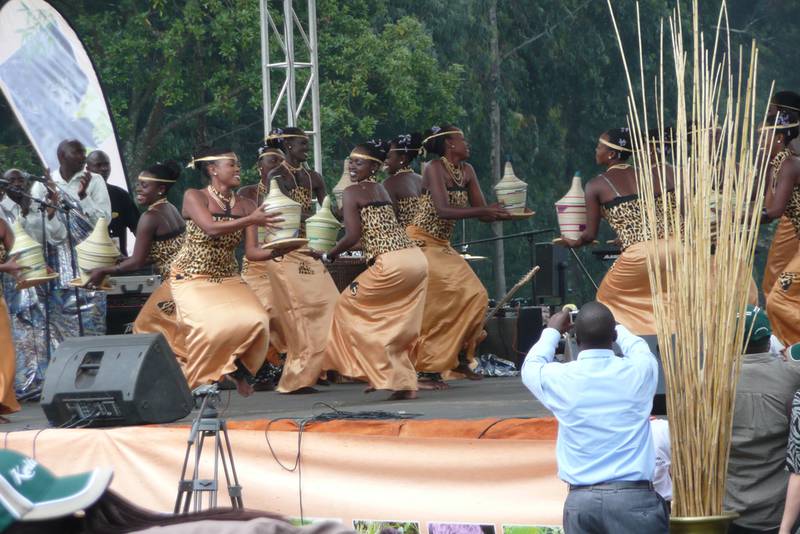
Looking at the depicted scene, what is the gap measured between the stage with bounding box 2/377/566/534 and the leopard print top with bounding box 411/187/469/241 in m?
2.37

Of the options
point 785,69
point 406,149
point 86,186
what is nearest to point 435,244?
point 406,149

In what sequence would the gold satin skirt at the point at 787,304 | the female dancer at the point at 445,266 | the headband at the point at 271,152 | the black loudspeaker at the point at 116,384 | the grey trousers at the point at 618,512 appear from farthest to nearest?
the female dancer at the point at 445,266, the headband at the point at 271,152, the gold satin skirt at the point at 787,304, the black loudspeaker at the point at 116,384, the grey trousers at the point at 618,512

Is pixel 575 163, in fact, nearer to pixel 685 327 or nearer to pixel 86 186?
pixel 86 186

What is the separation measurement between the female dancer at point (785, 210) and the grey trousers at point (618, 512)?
313 cm

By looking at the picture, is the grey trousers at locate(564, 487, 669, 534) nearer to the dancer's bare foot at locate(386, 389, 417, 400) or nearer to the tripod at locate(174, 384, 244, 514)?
the tripod at locate(174, 384, 244, 514)

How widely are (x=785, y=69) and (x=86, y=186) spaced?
2098 centimetres

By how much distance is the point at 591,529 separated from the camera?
4547 mm

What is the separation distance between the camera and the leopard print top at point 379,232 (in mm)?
8125

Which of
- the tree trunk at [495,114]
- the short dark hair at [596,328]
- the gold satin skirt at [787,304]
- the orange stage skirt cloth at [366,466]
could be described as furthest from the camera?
the tree trunk at [495,114]

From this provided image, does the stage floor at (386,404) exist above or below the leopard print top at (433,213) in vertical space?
below

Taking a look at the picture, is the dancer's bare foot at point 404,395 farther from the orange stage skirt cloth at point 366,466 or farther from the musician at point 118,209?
the musician at point 118,209

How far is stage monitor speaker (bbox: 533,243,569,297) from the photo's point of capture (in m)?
11.3

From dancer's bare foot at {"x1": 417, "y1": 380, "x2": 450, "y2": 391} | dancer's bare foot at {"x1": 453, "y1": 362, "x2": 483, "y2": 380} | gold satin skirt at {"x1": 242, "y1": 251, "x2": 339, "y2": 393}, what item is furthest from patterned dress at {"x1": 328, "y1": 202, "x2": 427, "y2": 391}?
dancer's bare foot at {"x1": 453, "y1": 362, "x2": 483, "y2": 380}

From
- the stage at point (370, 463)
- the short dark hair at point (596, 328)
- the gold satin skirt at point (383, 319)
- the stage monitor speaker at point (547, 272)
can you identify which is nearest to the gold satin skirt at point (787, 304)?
the stage at point (370, 463)
